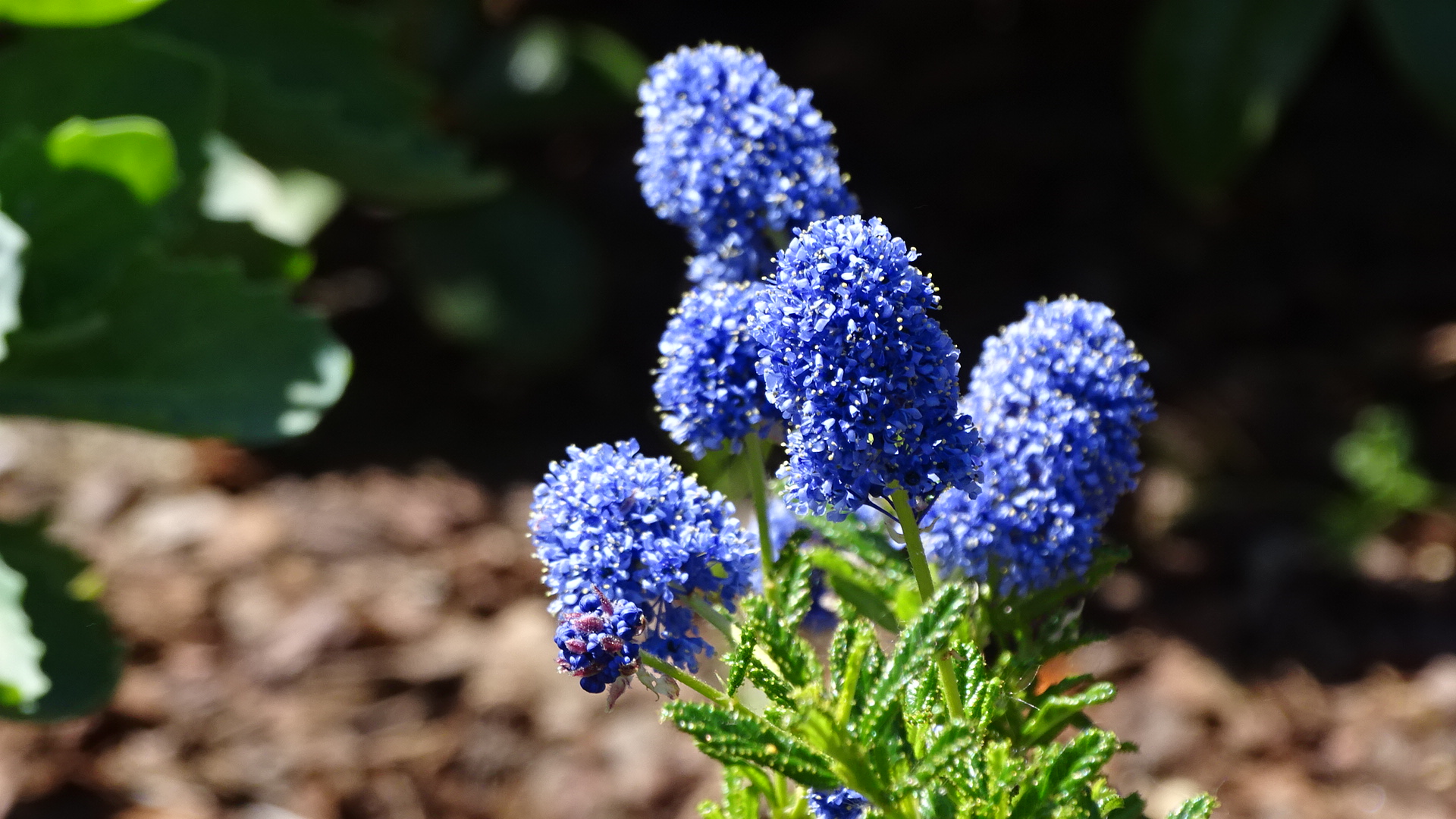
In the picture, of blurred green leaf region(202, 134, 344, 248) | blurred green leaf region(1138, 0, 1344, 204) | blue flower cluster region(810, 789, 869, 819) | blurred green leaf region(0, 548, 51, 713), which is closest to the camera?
blue flower cluster region(810, 789, 869, 819)

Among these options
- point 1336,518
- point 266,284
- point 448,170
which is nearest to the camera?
point 266,284

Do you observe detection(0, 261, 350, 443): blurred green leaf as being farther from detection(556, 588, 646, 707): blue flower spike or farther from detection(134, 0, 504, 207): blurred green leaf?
detection(556, 588, 646, 707): blue flower spike

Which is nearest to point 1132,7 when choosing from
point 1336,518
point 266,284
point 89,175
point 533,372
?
point 1336,518

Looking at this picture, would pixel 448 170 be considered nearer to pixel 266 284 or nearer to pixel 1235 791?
pixel 266 284

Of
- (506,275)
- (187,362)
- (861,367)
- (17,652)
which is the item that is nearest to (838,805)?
(861,367)

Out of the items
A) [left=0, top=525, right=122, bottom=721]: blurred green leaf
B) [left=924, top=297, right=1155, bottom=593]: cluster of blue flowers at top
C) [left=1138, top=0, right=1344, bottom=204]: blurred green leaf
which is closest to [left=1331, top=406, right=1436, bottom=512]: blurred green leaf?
[left=1138, top=0, right=1344, bottom=204]: blurred green leaf

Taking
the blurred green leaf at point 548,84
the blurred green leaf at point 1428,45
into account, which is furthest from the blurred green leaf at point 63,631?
the blurred green leaf at point 1428,45

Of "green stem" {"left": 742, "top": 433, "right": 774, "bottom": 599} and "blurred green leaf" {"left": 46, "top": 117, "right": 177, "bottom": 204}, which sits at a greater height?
"blurred green leaf" {"left": 46, "top": 117, "right": 177, "bottom": 204}
